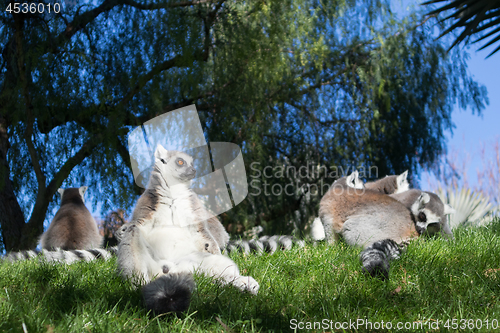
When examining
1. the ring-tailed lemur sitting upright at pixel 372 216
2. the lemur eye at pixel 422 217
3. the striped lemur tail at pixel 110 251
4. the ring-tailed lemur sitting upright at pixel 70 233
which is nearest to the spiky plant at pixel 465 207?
the ring-tailed lemur sitting upright at pixel 372 216

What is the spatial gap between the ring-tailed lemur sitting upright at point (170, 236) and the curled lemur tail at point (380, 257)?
0.74 meters

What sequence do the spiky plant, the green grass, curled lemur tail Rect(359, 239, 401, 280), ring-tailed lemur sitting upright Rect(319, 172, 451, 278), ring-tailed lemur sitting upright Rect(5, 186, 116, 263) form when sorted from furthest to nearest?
the spiky plant < ring-tailed lemur sitting upright Rect(5, 186, 116, 263) < ring-tailed lemur sitting upright Rect(319, 172, 451, 278) < curled lemur tail Rect(359, 239, 401, 280) < the green grass

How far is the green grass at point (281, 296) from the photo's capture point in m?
1.65

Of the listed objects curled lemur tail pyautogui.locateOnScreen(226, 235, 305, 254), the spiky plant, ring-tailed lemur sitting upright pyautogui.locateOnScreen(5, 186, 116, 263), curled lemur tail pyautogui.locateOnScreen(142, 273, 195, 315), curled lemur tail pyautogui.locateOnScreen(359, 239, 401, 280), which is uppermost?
curled lemur tail pyautogui.locateOnScreen(142, 273, 195, 315)

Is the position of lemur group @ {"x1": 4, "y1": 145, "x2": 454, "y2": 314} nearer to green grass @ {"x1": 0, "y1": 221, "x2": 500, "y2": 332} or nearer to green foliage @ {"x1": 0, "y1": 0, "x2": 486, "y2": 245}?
green grass @ {"x1": 0, "y1": 221, "x2": 500, "y2": 332}

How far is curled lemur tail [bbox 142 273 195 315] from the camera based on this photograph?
165cm

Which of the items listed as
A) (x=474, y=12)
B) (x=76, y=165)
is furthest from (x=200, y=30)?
(x=474, y=12)

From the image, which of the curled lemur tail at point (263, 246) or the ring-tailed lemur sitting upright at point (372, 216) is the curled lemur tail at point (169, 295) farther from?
the ring-tailed lemur sitting upright at point (372, 216)

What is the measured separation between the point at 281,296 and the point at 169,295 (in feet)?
2.13

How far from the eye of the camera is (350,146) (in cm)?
674

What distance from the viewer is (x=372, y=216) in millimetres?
3162

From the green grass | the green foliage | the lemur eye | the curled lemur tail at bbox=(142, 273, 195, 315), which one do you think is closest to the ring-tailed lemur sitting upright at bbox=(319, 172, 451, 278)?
the lemur eye

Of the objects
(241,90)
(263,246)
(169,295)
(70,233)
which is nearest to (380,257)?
(263,246)

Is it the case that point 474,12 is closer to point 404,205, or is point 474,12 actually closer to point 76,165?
point 404,205
